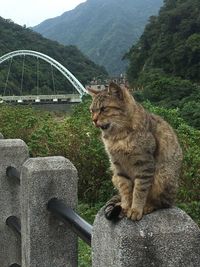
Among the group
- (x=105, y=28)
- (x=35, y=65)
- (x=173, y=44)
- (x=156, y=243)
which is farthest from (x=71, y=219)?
(x=105, y=28)

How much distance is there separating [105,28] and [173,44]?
8350 cm

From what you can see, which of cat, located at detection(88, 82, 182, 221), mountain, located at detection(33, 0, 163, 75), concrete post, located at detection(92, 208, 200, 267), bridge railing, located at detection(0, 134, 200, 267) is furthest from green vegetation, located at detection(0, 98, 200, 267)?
mountain, located at detection(33, 0, 163, 75)

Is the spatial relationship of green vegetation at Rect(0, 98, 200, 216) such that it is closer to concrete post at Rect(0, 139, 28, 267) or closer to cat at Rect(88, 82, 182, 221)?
concrete post at Rect(0, 139, 28, 267)

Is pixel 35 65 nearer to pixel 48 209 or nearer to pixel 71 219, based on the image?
pixel 48 209

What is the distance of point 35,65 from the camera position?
70.1m

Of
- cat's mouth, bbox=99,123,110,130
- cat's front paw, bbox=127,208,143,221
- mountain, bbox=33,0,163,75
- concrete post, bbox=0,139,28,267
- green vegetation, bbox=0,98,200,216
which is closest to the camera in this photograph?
cat's front paw, bbox=127,208,143,221

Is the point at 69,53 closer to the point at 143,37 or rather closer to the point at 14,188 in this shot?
the point at 143,37

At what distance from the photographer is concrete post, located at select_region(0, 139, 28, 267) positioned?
11.8 ft

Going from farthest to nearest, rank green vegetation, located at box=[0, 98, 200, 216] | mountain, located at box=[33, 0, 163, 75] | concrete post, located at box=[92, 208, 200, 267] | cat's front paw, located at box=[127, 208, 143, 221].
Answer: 1. mountain, located at box=[33, 0, 163, 75]
2. green vegetation, located at box=[0, 98, 200, 216]
3. cat's front paw, located at box=[127, 208, 143, 221]
4. concrete post, located at box=[92, 208, 200, 267]

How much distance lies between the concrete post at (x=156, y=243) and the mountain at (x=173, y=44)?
1907 inches

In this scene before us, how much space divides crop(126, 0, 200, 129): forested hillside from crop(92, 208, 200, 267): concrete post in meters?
38.7

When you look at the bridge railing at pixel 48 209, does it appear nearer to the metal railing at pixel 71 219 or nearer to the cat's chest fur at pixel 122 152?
the metal railing at pixel 71 219

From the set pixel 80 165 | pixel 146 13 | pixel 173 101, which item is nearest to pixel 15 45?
pixel 173 101

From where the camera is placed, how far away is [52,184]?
8.59ft
